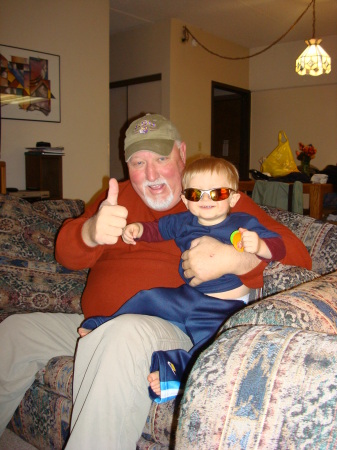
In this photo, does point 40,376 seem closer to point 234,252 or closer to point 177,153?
point 234,252

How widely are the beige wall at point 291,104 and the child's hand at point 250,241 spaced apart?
5.61 metres

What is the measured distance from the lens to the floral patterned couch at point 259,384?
63cm

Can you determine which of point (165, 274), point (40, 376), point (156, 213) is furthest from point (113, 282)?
point (40, 376)

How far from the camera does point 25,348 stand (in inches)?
59.7

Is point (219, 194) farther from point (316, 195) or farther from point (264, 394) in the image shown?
point (316, 195)

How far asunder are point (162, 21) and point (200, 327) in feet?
16.8

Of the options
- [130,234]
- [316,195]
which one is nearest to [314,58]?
[316,195]

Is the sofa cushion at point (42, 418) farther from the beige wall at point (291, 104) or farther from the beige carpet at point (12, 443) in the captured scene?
the beige wall at point (291, 104)

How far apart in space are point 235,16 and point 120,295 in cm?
483

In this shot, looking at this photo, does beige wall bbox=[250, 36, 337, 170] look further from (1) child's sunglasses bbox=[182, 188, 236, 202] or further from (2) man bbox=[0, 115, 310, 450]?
(1) child's sunglasses bbox=[182, 188, 236, 202]

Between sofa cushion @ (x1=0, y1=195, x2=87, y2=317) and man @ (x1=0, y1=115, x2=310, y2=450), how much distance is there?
20 cm

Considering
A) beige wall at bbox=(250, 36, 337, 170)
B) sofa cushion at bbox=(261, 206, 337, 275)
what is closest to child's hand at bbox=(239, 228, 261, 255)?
sofa cushion at bbox=(261, 206, 337, 275)

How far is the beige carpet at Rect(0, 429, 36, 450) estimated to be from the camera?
169 centimetres

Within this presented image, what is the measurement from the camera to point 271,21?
5.44m
